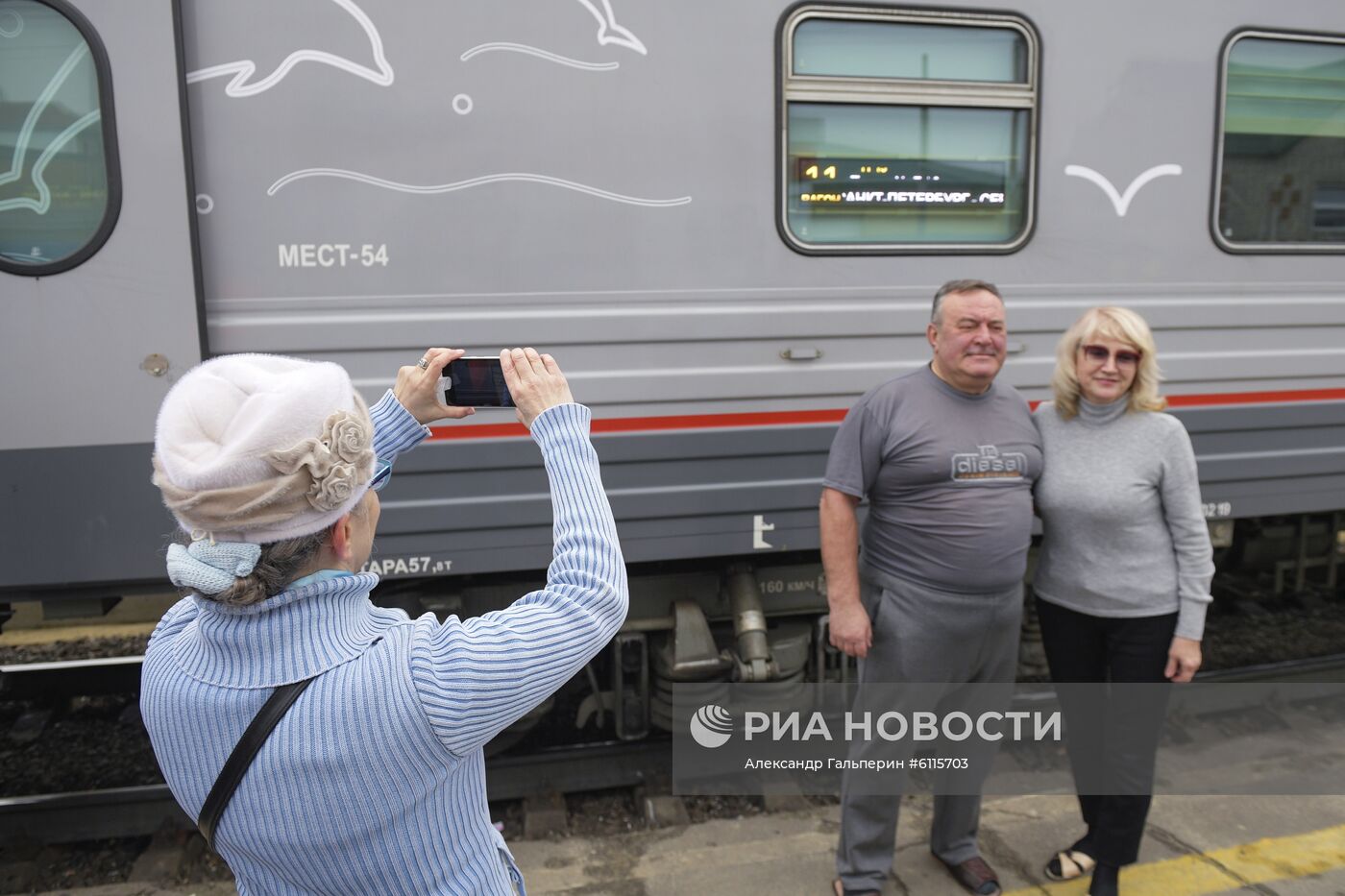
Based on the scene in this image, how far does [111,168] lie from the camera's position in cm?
270

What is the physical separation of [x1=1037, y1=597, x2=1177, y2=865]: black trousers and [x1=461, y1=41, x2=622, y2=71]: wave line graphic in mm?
2122

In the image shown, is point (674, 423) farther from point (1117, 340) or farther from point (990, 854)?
point (990, 854)

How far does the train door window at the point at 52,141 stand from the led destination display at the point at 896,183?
81.9 inches

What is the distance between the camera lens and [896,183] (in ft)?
10.8

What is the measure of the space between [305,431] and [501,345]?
1.92 m

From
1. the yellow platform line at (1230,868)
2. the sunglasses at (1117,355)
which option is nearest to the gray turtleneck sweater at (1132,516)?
the sunglasses at (1117,355)

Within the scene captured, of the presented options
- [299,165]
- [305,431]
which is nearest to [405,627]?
[305,431]

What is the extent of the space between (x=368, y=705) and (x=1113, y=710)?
237 centimetres

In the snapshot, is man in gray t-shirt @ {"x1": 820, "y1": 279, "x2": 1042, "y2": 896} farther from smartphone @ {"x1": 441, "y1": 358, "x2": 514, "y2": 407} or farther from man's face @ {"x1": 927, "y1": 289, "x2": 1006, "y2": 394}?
smartphone @ {"x1": 441, "y1": 358, "x2": 514, "y2": 407}

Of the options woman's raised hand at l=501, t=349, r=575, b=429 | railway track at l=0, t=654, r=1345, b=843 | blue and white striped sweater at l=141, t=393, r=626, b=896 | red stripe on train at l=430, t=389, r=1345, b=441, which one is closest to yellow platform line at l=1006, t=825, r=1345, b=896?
railway track at l=0, t=654, r=1345, b=843

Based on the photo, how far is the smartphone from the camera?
1.53 m

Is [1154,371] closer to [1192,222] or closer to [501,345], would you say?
[1192,222]

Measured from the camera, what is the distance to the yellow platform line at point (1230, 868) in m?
3.00

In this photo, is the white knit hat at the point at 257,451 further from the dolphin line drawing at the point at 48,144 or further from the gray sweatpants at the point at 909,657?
the dolphin line drawing at the point at 48,144
